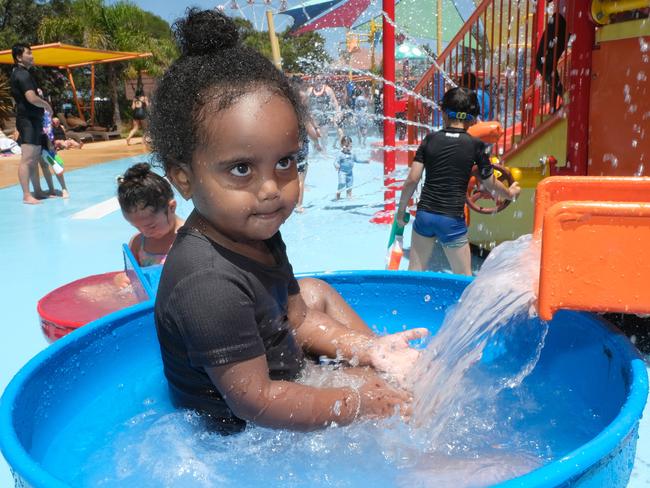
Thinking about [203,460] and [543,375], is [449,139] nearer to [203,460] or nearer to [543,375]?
[543,375]

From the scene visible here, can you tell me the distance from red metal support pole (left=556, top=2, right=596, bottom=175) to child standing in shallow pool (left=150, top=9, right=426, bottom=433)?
2333mm

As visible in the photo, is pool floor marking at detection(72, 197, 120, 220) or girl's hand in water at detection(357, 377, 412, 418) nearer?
girl's hand in water at detection(357, 377, 412, 418)

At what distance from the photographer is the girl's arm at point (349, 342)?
1.60 m

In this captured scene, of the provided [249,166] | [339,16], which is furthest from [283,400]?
[339,16]

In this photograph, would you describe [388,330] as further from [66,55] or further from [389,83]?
[66,55]

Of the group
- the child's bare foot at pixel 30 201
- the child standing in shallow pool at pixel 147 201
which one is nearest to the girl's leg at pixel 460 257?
the child standing in shallow pool at pixel 147 201

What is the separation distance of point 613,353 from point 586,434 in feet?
0.81

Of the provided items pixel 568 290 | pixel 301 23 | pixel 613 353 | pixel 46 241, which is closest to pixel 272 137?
pixel 568 290

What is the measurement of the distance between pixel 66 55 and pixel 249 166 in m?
16.0

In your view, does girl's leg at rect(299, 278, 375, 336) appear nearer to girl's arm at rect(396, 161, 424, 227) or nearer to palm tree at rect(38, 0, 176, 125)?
girl's arm at rect(396, 161, 424, 227)

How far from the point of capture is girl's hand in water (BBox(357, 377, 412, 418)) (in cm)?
135

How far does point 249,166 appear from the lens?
3.99ft

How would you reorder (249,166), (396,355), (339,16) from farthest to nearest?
(339,16), (396,355), (249,166)

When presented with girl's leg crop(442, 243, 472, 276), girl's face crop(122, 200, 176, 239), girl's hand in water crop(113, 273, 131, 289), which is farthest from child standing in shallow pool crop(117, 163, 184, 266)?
girl's leg crop(442, 243, 472, 276)
